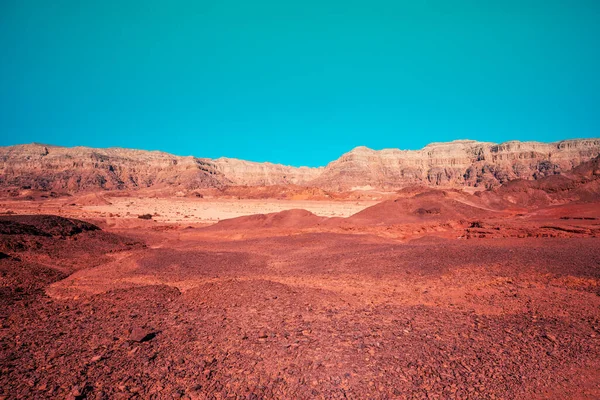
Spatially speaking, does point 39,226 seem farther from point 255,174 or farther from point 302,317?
point 255,174

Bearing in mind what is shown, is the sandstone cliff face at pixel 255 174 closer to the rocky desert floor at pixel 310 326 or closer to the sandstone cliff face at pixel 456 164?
the sandstone cliff face at pixel 456 164

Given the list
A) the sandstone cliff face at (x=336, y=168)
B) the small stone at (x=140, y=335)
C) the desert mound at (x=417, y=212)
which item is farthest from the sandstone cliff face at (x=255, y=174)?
the small stone at (x=140, y=335)

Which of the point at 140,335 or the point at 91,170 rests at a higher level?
the point at 91,170

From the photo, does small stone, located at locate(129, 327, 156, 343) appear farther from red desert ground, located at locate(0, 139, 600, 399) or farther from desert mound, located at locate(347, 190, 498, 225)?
desert mound, located at locate(347, 190, 498, 225)

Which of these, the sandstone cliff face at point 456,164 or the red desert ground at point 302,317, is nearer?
the red desert ground at point 302,317

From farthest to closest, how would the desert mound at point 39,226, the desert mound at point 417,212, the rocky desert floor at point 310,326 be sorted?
the desert mound at point 417,212
the desert mound at point 39,226
the rocky desert floor at point 310,326

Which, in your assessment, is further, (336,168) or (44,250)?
(336,168)

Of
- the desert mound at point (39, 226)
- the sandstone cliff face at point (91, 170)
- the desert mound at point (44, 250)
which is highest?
the sandstone cliff face at point (91, 170)

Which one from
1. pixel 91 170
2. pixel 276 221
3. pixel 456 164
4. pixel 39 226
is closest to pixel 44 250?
pixel 39 226
